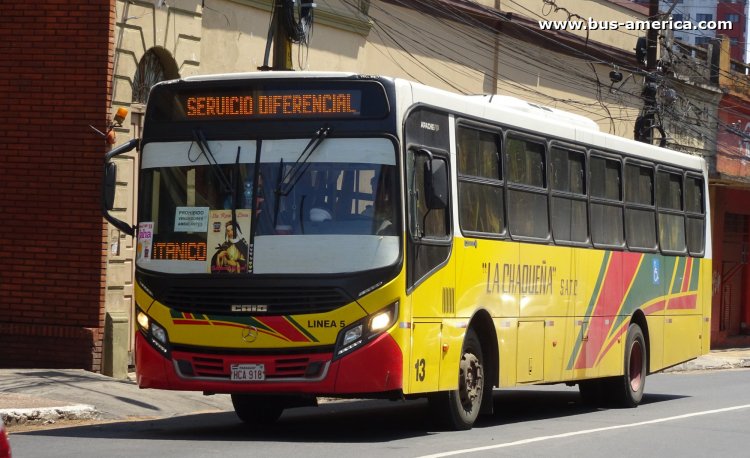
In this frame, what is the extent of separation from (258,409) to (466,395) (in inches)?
84.6

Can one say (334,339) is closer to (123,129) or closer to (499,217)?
(499,217)

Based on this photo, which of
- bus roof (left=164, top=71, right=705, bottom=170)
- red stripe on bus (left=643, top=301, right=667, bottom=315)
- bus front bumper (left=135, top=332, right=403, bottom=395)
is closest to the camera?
bus front bumper (left=135, top=332, right=403, bottom=395)

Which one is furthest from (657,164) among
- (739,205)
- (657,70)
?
(739,205)

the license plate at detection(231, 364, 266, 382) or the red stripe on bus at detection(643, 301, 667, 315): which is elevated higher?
the red stripe on bus at detection(643, 301, 667, 315)

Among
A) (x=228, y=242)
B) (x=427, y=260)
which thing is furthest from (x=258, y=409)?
(x=427, y=260)

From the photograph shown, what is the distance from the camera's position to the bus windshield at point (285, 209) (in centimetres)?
1225

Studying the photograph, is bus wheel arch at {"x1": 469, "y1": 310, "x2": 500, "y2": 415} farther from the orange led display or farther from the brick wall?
the brick wall

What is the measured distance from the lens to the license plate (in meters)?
12.3

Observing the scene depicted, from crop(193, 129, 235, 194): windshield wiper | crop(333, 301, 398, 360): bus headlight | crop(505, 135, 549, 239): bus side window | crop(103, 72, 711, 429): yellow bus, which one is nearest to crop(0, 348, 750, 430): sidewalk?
crop(103, 72, 711, 429): yellow bus

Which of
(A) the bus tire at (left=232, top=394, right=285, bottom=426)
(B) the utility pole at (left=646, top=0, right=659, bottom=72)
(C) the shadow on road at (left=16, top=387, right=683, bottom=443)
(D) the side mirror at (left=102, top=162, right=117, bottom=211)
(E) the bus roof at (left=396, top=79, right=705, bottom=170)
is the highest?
(B) the utility pole at (left=646, top=0, right=659, bottom=72)

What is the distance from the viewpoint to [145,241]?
42.3 feet

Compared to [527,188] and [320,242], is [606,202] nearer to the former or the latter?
[527,188]

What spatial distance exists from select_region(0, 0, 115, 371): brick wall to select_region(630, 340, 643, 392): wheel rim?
6730 millimetres

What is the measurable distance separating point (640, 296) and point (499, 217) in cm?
473
